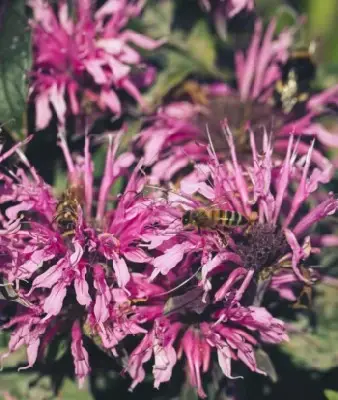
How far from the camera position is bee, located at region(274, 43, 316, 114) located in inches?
58.8

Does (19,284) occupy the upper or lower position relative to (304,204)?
upper

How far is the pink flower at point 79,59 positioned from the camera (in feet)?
4.59

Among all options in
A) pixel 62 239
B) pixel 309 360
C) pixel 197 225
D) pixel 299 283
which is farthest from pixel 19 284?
→ pixel 309 360

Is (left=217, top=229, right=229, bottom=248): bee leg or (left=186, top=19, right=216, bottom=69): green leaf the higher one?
(left=186, top=19, right=216, bottom=69): green leaf

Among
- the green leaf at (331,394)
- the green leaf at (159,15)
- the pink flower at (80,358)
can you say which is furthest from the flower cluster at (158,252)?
the green leaf at (159,15)

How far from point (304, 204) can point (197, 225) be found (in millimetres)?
292

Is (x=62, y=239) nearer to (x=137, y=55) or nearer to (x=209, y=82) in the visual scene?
(x=137, y=55)

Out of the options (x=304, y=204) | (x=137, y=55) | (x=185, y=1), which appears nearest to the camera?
(x=304, y=204)

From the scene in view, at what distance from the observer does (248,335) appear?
1.13 meters

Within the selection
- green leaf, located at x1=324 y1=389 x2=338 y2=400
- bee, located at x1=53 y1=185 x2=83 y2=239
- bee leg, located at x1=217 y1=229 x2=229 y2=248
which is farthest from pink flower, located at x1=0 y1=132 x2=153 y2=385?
green leaf, located at x1=324 y1=389 x2=338 y2=400

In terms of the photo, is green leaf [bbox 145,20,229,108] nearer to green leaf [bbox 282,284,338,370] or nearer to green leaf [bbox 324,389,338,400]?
green leaf [bbox 282,284,338,370]

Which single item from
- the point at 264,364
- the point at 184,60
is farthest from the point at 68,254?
the point at 184,60

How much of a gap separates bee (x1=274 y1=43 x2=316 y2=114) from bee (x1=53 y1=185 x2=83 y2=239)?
506 mm

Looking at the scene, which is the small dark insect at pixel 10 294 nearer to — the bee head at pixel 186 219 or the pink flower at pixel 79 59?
the bee head at pixel 186 219
